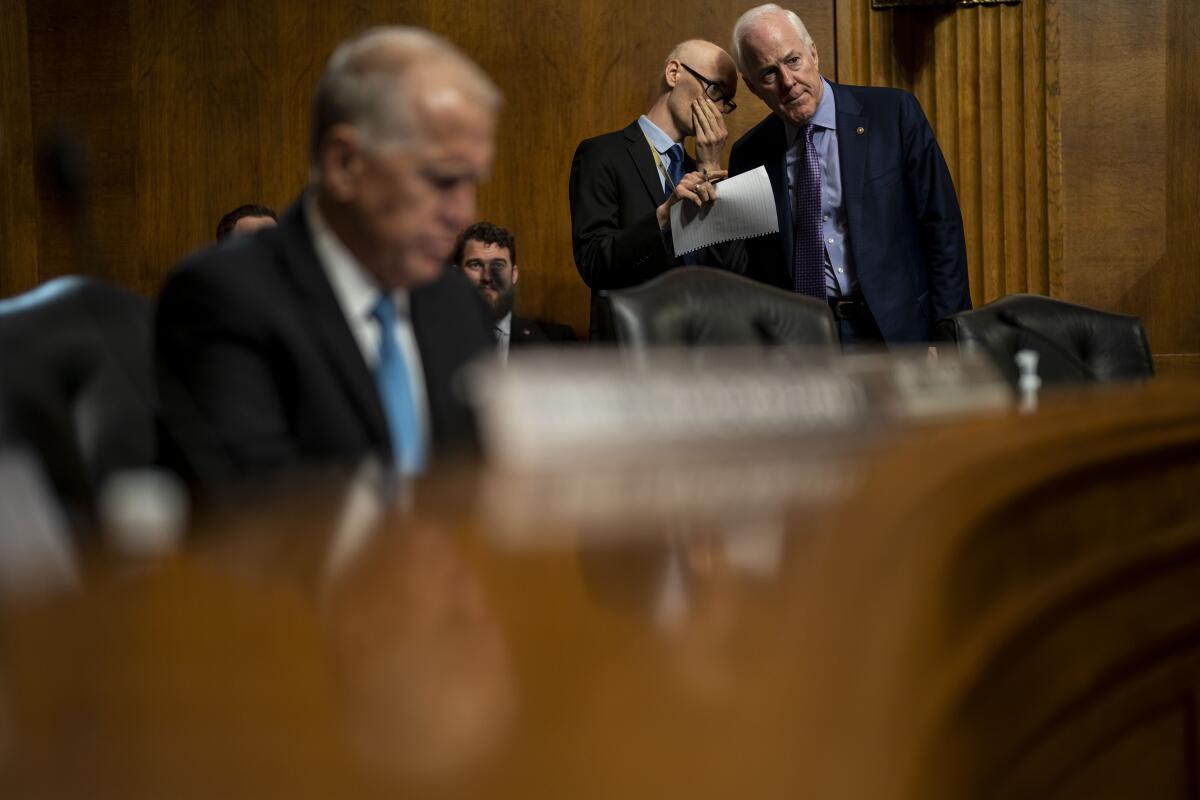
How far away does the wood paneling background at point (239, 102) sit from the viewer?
454 centimetres

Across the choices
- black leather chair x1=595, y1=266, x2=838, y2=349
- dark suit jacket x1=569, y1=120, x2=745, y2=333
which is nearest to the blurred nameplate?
black leather chair x1=595, y1=266, x2=838, y2=349

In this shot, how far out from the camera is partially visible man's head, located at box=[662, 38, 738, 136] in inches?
143

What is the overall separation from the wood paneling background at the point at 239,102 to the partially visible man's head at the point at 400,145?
2892 millimetres

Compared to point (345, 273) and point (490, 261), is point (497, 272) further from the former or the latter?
point (345, 273)

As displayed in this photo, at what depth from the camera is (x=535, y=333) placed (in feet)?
12.9

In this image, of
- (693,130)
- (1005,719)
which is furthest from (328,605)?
(693,130)

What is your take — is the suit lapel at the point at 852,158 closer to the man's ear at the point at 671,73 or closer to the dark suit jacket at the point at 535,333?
the man's ear at the point at 671,73

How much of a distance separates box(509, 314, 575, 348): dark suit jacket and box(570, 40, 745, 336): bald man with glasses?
0.46 metres

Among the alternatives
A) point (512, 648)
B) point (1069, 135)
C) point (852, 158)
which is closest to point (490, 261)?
point (852, 158)

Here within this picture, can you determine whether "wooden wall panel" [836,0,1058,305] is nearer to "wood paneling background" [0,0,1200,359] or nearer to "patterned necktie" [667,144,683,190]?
"wood paneling background" [0,0,1200,359]

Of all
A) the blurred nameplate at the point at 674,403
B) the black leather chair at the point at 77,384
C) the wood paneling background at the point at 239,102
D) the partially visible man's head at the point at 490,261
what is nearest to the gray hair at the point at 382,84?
the black leather chair at the point at 77,384

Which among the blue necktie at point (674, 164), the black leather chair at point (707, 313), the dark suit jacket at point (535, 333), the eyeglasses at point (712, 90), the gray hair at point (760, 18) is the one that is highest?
the gray hair at point (760, 18)

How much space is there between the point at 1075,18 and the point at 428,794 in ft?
15.0

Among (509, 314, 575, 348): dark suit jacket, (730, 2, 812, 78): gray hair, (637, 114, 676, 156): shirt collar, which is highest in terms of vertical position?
(730, 2, 812, 78): gray hair
